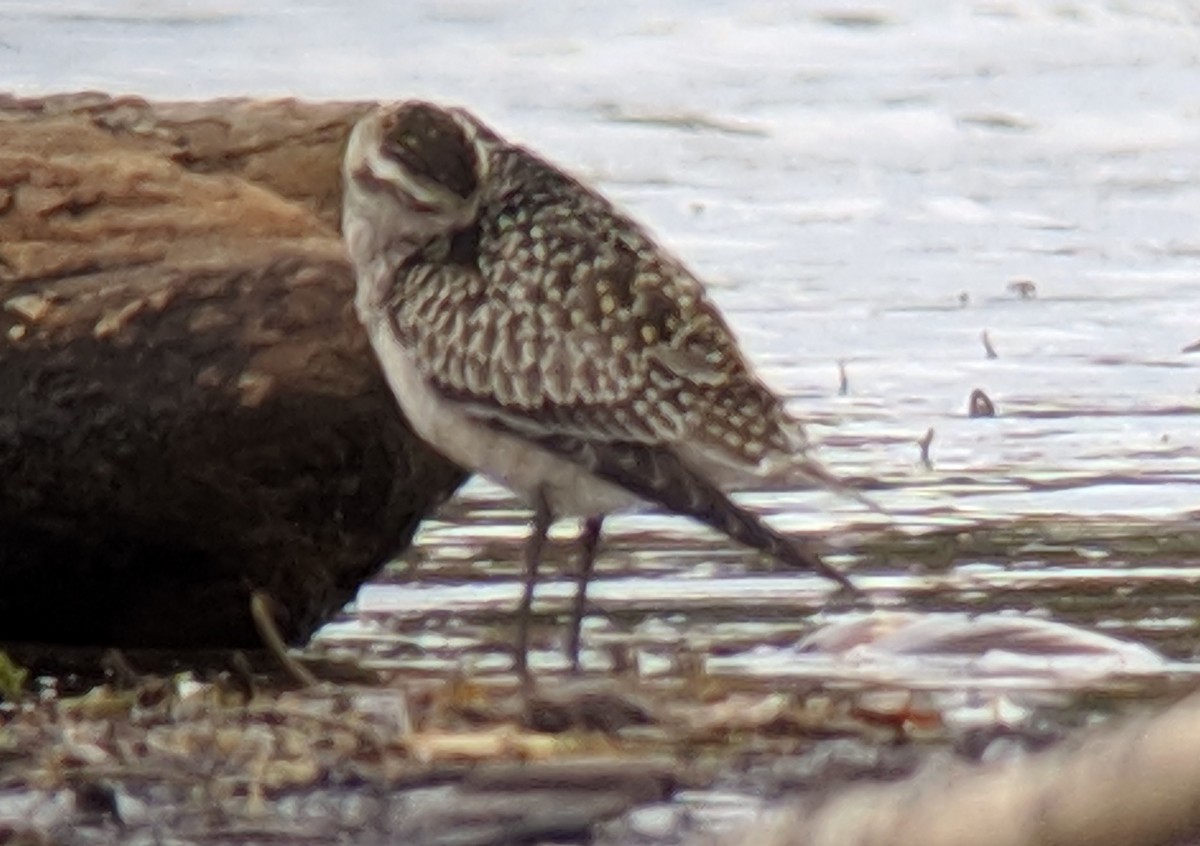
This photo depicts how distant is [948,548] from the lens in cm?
582

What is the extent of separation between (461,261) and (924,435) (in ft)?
7.38

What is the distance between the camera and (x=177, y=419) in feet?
15.7

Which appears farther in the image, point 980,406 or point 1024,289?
point 1024,289

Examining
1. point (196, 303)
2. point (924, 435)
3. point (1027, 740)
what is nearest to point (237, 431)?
point (196, 303)

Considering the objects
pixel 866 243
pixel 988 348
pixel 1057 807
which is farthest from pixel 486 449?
pixel 866 243

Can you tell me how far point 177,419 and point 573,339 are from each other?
79cm

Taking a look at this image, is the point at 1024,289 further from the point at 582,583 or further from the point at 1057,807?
the point at 1057,807

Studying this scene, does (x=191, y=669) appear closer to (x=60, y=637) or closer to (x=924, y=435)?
(x=60, y=637)

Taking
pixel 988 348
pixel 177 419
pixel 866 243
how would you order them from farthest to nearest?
pixel 866 243 < pixel 988 348 < pixel 177 419

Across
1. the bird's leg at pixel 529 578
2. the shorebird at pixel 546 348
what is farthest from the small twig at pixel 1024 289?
the bird's leg at pixel 529 578

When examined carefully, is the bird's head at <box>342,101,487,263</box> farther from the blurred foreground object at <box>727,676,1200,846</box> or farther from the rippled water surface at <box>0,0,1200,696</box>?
the blurred foreground object at <box>727,676,1200,846</box>

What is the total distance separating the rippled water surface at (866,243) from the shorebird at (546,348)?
0.39m

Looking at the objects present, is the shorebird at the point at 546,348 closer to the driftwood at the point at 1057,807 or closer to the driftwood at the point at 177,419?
the driftwood at the point at 177,419

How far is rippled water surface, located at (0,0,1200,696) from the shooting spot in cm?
549
